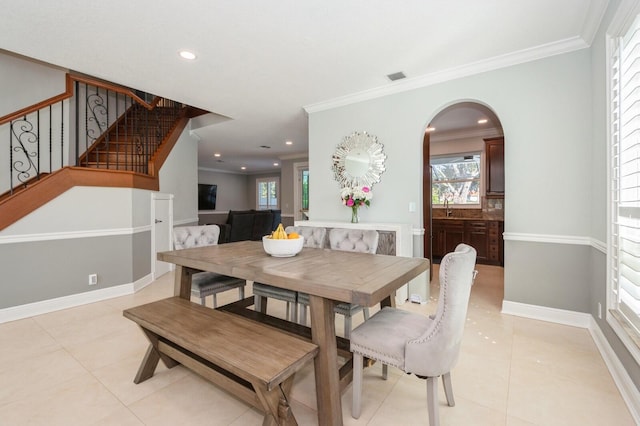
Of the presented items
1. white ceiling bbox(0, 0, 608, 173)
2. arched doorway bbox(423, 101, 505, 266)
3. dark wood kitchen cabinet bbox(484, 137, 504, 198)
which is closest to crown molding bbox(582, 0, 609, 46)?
white ceiling bbox(0, 0, 608, 173)

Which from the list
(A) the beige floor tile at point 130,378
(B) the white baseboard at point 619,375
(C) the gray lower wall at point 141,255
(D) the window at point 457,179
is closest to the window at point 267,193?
(D) the window at point 457,179

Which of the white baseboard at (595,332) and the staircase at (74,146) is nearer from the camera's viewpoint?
the white baseboard at (595,332)

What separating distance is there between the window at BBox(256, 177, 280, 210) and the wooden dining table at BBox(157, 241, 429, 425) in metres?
10.0

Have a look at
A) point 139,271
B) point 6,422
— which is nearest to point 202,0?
point 6,422

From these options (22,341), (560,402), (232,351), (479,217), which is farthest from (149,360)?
(479,217)

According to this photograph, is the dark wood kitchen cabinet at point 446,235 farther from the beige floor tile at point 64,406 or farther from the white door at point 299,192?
the beige floor tile at point 64,406

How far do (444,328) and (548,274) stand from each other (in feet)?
7.35

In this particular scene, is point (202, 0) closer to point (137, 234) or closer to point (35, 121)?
point (137, 234)

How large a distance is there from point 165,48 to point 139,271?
2824mm

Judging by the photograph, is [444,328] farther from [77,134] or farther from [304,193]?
[304,193]

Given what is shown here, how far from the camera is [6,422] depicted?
5.26 feet

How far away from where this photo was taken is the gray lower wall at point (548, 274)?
2764 mm

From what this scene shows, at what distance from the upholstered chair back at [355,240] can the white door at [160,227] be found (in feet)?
10.1

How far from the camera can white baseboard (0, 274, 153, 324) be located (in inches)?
118
